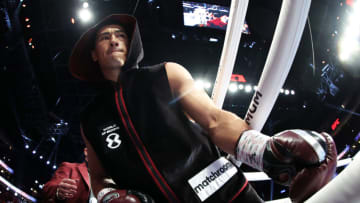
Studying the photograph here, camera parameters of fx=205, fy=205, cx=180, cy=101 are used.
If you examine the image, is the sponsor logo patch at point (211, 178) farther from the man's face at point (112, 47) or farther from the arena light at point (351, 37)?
the arena light at point (351, 37)

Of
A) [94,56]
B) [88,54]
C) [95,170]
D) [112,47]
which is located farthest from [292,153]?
[88,54]

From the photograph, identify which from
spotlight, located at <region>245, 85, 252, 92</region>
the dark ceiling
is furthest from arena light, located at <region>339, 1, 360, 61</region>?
spotlight, located at <region>245, 85, 252, 92</region>

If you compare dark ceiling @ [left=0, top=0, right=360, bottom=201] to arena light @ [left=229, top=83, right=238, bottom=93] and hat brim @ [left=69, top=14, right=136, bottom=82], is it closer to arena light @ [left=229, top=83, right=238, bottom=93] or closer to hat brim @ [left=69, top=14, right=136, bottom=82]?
arena light @ [left=229, top=83, right=238, bottom=93]

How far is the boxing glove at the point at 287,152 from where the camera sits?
0.58 meters

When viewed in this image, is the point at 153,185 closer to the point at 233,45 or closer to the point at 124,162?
the point at 124,162

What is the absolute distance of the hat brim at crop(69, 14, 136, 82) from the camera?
1.66 m

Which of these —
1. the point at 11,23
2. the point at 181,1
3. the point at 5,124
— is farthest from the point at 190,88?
the point at 5,124

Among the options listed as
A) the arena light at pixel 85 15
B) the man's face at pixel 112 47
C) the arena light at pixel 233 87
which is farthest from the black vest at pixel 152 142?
the arena light at pixel 233 87

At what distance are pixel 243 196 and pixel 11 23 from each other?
20.7 ft

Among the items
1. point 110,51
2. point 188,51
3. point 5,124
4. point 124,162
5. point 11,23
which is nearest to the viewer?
point 124,162

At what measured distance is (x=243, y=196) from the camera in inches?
36.9

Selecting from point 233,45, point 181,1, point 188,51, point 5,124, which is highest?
point 181,1

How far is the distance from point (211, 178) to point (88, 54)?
1.46 meters

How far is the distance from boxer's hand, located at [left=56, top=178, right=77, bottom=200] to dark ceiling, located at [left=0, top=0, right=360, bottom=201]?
12.6 feet
